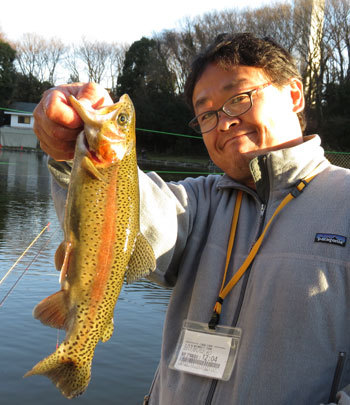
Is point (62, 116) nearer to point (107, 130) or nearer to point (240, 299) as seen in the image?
point (107, 130)

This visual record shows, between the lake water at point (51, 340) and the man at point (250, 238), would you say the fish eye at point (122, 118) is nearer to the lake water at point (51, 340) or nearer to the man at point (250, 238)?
the man at point (250, 238)

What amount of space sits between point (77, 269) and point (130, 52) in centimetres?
6601

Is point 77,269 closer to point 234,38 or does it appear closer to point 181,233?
point 181,233

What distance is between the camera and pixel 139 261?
94.6 inches

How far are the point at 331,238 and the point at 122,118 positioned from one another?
109 centimetres

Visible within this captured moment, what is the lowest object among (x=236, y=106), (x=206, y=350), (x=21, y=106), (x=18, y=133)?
(x=18, y=133)

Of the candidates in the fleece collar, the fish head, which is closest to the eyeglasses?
the fleece collar

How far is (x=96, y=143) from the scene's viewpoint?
2.24m

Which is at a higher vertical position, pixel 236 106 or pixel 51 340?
pixel 236 106

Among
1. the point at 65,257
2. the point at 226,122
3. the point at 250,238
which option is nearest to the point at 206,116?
the point at 226,122

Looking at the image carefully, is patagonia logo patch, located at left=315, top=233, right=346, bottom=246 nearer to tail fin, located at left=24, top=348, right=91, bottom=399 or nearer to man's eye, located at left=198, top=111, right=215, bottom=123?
man's eye, located at left=198, top=111, right=215, bottom=123

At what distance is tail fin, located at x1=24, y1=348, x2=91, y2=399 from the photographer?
215cm

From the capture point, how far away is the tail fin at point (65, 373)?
2.15 meters

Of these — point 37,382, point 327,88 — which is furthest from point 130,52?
point 37,382
